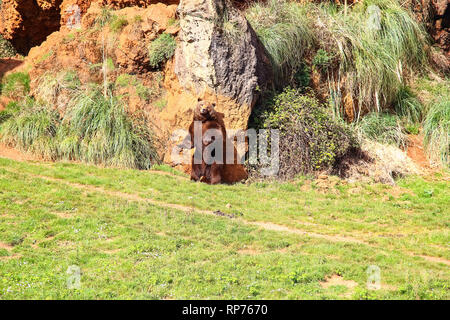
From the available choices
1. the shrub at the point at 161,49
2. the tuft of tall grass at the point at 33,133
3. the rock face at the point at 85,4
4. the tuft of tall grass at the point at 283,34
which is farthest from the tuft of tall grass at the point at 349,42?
the tuft of tall grass at the point at 33,133

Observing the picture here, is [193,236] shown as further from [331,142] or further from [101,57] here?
[101,57]

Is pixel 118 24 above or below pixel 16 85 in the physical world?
above

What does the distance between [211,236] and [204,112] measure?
11.7 ft

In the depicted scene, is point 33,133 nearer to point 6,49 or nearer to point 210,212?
point 210,212

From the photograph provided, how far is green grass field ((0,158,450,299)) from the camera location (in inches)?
247

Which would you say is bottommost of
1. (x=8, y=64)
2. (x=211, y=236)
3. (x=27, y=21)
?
(x=211, y=236)

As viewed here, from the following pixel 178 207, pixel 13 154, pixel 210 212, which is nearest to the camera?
pixel 210 212

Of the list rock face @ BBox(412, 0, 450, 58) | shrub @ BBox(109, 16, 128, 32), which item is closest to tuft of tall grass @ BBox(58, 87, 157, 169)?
shrub @ BBox(109, 16, 128, 32)

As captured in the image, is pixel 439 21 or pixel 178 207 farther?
pixel 439 21

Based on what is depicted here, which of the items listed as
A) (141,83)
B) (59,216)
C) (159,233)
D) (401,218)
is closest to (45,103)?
(141,83)

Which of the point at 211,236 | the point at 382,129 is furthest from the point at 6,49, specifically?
the point at 382,129

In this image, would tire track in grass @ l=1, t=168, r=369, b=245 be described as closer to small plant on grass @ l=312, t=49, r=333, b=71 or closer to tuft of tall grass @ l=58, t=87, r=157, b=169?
tuft of tall grass @ l=58, t=87, r=157, b=169

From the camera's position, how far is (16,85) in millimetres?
12984
